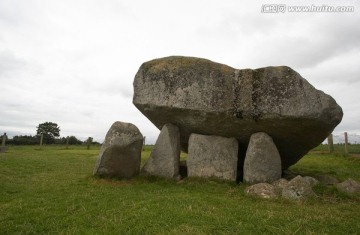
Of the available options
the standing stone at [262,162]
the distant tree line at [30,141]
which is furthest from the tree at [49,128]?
the standing stone at [262,162]

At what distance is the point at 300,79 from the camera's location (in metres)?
12.6

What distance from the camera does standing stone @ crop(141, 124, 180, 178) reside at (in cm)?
1405

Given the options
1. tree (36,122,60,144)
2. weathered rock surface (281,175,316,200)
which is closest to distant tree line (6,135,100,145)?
tree (36,122,60,144)

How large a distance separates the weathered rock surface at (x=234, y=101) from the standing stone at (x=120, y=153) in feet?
4.57

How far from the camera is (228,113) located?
13.2 metres

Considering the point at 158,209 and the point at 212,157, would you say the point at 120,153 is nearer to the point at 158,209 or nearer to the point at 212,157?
the point at 212,157

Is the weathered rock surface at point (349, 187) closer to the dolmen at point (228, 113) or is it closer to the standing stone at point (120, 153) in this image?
the dolmen at point (228, 113)

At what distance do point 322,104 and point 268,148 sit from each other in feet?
8.87

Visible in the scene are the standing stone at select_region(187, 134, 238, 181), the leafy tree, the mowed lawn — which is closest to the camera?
the mowed lawn

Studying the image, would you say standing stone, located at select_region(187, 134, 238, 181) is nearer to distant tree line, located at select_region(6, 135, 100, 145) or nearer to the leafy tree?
distant tree line, located at select_region(6, 135, 100, 145)

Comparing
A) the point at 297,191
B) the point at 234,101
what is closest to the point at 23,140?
the point at 234,101

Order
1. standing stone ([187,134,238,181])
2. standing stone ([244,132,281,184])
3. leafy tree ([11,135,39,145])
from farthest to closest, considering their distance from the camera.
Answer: leafy tree ([11,135,39,145]) < standing stone ([187,134,238,181]) < standing stone ([244,132,281,184])

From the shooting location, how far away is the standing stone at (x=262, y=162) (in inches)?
521

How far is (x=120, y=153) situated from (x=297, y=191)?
6764mm
